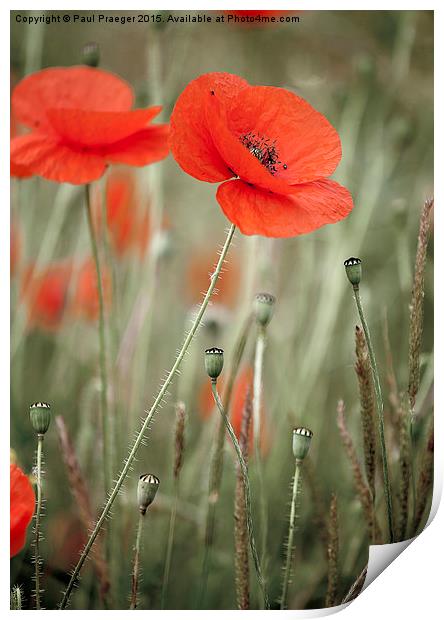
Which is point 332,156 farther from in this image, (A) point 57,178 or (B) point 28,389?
(B) point 28,389

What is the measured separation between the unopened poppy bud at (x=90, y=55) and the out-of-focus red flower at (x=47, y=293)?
0.20 metres

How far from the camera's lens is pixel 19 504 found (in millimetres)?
710

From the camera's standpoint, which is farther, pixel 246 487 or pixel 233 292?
pixel 233 292

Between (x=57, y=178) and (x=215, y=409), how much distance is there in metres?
0.26

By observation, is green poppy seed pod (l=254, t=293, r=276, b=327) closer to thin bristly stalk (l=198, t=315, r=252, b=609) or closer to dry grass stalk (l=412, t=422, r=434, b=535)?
thin bristly stalk (l=198, t=315, r=252, b=609)

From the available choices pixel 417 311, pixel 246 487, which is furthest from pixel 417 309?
pixel 246 487

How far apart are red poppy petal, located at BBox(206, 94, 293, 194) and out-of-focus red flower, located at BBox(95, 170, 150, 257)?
0.22m

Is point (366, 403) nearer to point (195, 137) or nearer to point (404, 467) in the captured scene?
point (404, 467)

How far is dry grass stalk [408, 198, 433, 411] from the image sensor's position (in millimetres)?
718

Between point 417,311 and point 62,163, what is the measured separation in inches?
12.9

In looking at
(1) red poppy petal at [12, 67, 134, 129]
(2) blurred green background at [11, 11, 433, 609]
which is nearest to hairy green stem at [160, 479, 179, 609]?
(2) blurred green background at [11, 11, 433, 609]

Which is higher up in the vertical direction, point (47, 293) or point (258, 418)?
point (47, 293)

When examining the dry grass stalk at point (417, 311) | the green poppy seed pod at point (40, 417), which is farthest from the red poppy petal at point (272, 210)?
the green poppy seed pod at point (40, 417)
